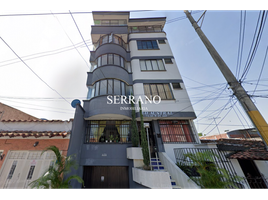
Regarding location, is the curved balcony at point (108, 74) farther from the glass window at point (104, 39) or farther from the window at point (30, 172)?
the window at point (30, 172)

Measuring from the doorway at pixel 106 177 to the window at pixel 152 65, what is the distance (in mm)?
8849

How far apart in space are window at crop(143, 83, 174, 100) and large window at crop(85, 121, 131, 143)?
317 centimetres

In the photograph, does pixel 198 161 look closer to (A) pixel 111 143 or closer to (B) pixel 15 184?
(A) pixel 111 143

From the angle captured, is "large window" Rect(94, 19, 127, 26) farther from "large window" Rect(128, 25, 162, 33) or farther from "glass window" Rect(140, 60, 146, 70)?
"glass window" Rect(140, 60, 146, 70)

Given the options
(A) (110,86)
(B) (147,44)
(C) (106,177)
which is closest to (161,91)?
(A) (110,86)

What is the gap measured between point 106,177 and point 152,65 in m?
10.3

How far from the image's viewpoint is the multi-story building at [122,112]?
6.94 meters

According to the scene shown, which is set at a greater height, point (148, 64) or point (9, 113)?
point (148, 64)

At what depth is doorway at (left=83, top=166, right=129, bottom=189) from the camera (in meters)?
6.67

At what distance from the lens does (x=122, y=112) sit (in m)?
7.76

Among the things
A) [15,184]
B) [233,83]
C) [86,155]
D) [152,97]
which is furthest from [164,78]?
[15,184]

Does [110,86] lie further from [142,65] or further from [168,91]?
[168,91]

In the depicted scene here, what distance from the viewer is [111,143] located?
7.54 metres
